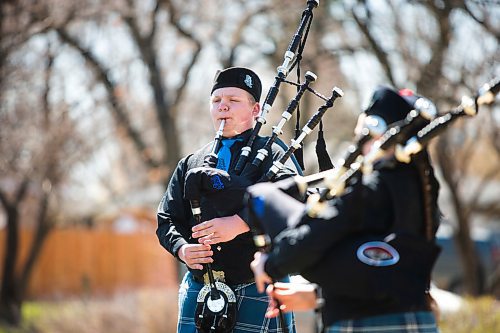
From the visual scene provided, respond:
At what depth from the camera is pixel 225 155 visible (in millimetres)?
3760

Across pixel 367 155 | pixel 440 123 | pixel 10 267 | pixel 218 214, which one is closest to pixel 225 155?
pixel 218 214

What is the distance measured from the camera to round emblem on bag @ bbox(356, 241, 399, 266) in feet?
8.34

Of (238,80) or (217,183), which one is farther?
(238,80)

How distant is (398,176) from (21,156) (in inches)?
378

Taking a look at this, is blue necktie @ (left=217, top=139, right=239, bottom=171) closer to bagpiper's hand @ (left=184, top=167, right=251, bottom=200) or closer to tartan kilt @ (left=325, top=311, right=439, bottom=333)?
bagpiper's hand @ (left=184, top=167, right=251, bottom=200)

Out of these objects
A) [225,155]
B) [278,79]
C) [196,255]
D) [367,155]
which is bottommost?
[196,255]

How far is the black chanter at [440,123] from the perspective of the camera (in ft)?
8.45

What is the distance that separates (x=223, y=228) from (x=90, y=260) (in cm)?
1899

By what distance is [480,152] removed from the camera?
18.5 metres

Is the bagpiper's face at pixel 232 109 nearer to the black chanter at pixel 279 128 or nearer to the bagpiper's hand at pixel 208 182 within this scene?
the black chanter at pixel 279 128

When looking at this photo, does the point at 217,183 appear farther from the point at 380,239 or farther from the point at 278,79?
the point at 380,239

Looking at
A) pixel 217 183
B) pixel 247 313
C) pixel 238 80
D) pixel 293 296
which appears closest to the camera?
pixel 293 296

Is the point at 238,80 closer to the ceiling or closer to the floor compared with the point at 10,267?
closer to the floor

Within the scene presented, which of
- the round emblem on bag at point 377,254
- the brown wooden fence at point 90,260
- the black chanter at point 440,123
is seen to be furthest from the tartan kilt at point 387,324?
the brown wooden fence at point 90,260
